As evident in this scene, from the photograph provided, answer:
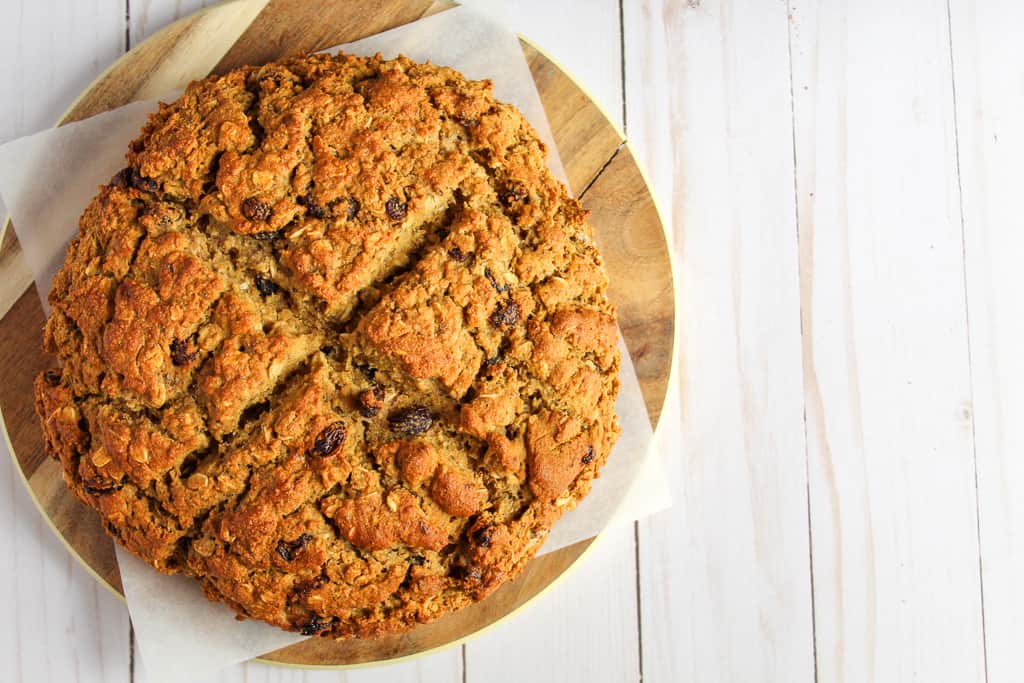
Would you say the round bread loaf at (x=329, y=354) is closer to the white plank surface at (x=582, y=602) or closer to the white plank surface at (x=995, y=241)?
the white plank surface at (x=582, y=602)

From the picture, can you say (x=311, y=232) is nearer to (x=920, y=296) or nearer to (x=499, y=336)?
(x=499, y=336)

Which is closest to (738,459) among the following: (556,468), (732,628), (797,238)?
(732,628)

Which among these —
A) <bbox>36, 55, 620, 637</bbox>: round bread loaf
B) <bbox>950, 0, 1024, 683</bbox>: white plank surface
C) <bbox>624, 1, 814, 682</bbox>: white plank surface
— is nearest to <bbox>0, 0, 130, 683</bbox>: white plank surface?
<bbox>36, 55, 620, 637</bbox>: round bread loaf

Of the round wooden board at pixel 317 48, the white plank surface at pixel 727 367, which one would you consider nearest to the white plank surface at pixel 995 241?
the white plank surface at pixel 727 367

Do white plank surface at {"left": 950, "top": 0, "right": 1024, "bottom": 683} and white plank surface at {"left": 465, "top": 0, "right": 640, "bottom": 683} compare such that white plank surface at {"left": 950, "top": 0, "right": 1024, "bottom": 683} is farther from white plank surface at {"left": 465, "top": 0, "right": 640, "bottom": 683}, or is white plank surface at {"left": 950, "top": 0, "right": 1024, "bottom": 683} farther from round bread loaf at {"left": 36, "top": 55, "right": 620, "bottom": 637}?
round bread loaf at {"left": 36, "top": 55, "right": 620, "bottom": 637}

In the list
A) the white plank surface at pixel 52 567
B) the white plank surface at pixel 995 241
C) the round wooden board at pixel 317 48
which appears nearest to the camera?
the round wooden board at pixel 317 48

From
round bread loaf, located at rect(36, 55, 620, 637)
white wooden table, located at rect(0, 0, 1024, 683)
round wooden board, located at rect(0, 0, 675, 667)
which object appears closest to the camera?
round bread loaf, located at rect(36, 55, 620, 637)

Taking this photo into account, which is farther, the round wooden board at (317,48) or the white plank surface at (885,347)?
the white plank surface at (885,347)
